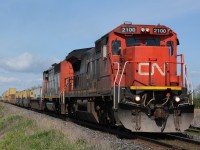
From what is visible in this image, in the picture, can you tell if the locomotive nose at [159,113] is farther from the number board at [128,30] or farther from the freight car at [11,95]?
the freight car at [11,95]

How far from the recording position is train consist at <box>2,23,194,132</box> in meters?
11.1

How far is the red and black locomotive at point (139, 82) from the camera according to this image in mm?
11125

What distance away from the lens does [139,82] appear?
1178 cm

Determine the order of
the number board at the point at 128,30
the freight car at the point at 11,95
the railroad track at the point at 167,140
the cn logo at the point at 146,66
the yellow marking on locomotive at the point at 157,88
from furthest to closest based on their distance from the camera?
the freight car at the point at 11,95 → the number board at the point at 128,30 → the cn logo at the point at 146,66 → the yellow marking on locomotive at the point at 157,88 → the railroad track at the point at 167,140

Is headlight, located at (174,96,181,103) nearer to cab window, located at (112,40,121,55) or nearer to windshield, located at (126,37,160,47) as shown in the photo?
windshield, located at (126,37,160,47)

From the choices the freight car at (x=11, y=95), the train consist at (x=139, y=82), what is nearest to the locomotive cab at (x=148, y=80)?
the train consist at (x=139, y=82)

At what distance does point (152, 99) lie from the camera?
36.9 ft

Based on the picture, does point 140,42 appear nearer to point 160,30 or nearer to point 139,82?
point 160,30

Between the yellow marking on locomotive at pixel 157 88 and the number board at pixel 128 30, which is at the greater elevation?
the number board at pixel 128 30

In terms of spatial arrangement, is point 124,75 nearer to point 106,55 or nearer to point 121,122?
point 106,55

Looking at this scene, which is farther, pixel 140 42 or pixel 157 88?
pixel 140 42

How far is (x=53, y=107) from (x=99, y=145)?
1508 centimetres

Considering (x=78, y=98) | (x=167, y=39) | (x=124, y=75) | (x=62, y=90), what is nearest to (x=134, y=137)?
(x=124, y=75)

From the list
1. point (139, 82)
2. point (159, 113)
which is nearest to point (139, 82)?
point (139, 82)
